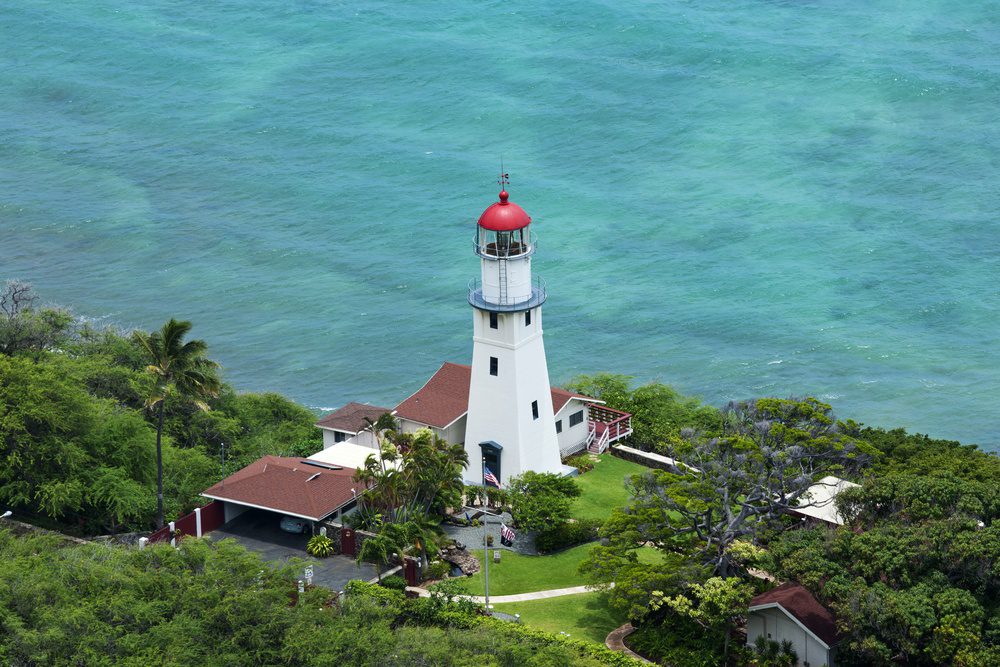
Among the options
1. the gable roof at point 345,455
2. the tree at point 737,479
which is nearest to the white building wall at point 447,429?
the gable roof at point 345,455

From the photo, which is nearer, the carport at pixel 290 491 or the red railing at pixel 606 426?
the carport at pixel 290 491

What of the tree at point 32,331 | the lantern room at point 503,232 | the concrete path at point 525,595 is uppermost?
the lantern room at point 503,232

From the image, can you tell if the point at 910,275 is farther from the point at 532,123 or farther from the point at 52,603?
the point at 52,603

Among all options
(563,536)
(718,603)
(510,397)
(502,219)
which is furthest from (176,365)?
(718,603)

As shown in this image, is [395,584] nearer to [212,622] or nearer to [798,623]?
[212,622]

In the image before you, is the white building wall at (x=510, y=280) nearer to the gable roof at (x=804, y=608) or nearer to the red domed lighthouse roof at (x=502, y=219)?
the red domed lighthouse roof at (x=502, y=219)

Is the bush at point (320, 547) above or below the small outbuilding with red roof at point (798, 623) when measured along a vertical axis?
above
